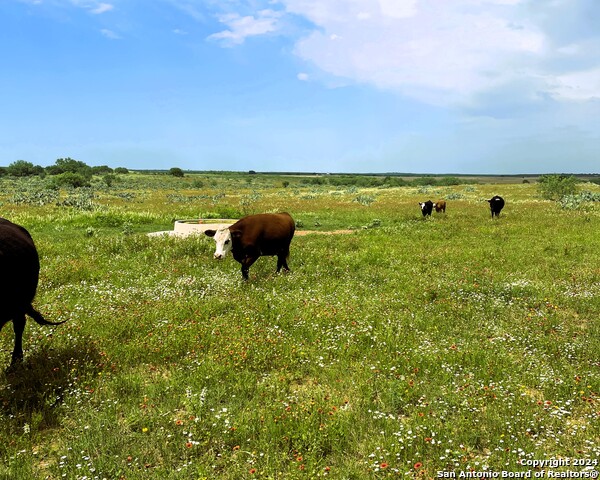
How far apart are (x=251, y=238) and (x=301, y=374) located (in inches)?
267

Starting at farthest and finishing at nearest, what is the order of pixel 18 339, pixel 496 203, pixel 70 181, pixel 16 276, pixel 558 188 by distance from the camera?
pixel 70 181, pixel 558 188, pixel 496 203, pixel 18 339, pixel 16 276

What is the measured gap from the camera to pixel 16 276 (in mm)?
6305

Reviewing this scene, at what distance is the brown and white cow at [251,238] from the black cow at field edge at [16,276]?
19.2 feet

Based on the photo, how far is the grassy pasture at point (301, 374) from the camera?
4.70 m

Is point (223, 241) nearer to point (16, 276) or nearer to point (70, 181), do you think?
point (16, 276)

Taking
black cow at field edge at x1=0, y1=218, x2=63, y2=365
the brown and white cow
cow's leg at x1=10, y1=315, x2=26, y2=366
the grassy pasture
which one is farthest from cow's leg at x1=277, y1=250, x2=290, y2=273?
cow's leg at x1=10, y1=315, x2=26, y2=366

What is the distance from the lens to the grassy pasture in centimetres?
470

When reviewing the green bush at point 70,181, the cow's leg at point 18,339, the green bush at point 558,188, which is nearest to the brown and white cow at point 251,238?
the cow's leg at point 18,339

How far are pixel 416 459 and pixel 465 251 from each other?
14115 mm

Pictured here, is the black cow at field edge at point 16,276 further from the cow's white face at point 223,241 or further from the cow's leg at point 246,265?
the cow's leg at point 246,265

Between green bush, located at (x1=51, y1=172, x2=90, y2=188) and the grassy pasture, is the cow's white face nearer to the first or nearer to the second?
the grassy pasture

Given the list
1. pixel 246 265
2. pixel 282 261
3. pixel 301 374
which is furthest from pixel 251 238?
pixel 301 374

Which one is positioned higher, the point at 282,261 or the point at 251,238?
the point at 251,238

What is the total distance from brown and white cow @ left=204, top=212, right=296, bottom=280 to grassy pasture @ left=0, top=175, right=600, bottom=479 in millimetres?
862
